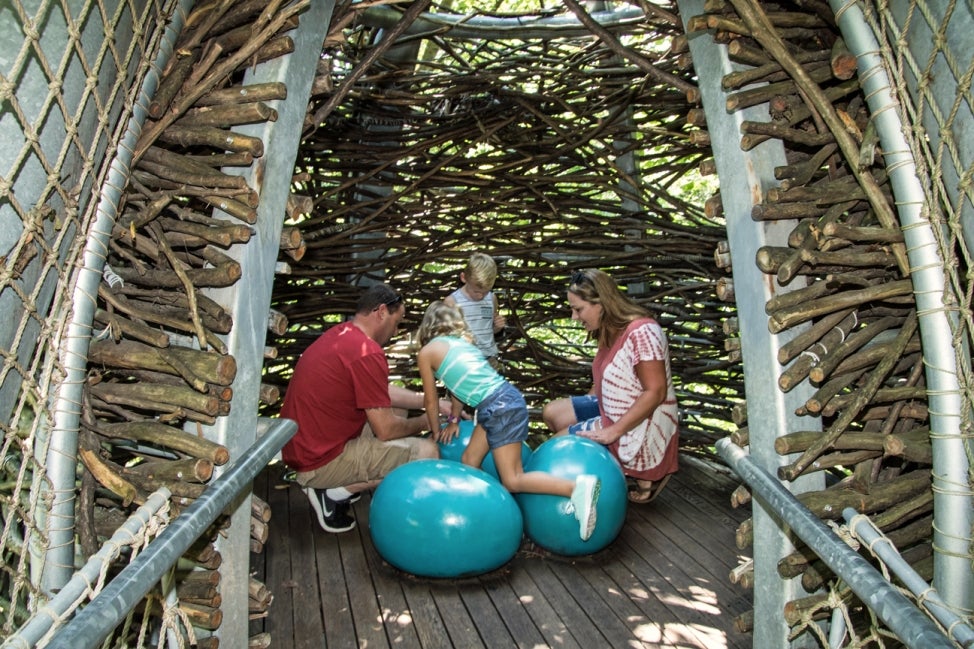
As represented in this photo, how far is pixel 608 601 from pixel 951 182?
7.04 ft

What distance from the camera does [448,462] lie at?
3.63 meters

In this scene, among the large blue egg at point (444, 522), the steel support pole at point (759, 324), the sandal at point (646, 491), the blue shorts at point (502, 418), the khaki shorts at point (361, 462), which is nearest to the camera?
the steel support pole at point (759, 324)

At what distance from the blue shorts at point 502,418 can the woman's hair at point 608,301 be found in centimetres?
65

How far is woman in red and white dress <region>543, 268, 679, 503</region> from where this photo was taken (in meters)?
4.05

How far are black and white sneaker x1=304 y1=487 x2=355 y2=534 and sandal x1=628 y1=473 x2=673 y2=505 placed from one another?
152 centimetres

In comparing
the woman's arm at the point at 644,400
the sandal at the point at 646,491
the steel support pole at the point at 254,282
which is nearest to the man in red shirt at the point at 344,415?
the woman's arm at the point at 644,400

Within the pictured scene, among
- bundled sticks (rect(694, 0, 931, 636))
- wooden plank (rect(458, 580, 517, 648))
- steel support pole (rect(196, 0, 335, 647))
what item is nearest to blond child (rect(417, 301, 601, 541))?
wooden plank (rect(458, 580, 517, 648))

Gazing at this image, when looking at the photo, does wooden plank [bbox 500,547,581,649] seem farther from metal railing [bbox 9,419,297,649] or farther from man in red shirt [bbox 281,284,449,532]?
metal railing [bbox 9,419,297,649]

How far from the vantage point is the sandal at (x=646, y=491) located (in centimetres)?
436

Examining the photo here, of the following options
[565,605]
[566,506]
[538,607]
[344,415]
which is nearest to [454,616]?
[538,607]

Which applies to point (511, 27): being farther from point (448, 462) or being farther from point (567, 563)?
point (567, 563)

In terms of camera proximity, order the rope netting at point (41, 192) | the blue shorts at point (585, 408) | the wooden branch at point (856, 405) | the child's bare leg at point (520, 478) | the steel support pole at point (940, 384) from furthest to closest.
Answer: the blue shorts at point (585, 408) → the child's bare leg at point (520, 478) → the wooden branch at point (856, 405) → the steel support pole at point (940, 384) → the rope netting at point (41, 192)

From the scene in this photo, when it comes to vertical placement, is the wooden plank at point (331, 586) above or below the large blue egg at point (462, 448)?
below

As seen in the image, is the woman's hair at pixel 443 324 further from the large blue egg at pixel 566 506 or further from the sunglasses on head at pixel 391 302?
the large blue egg at pixel 566 506
